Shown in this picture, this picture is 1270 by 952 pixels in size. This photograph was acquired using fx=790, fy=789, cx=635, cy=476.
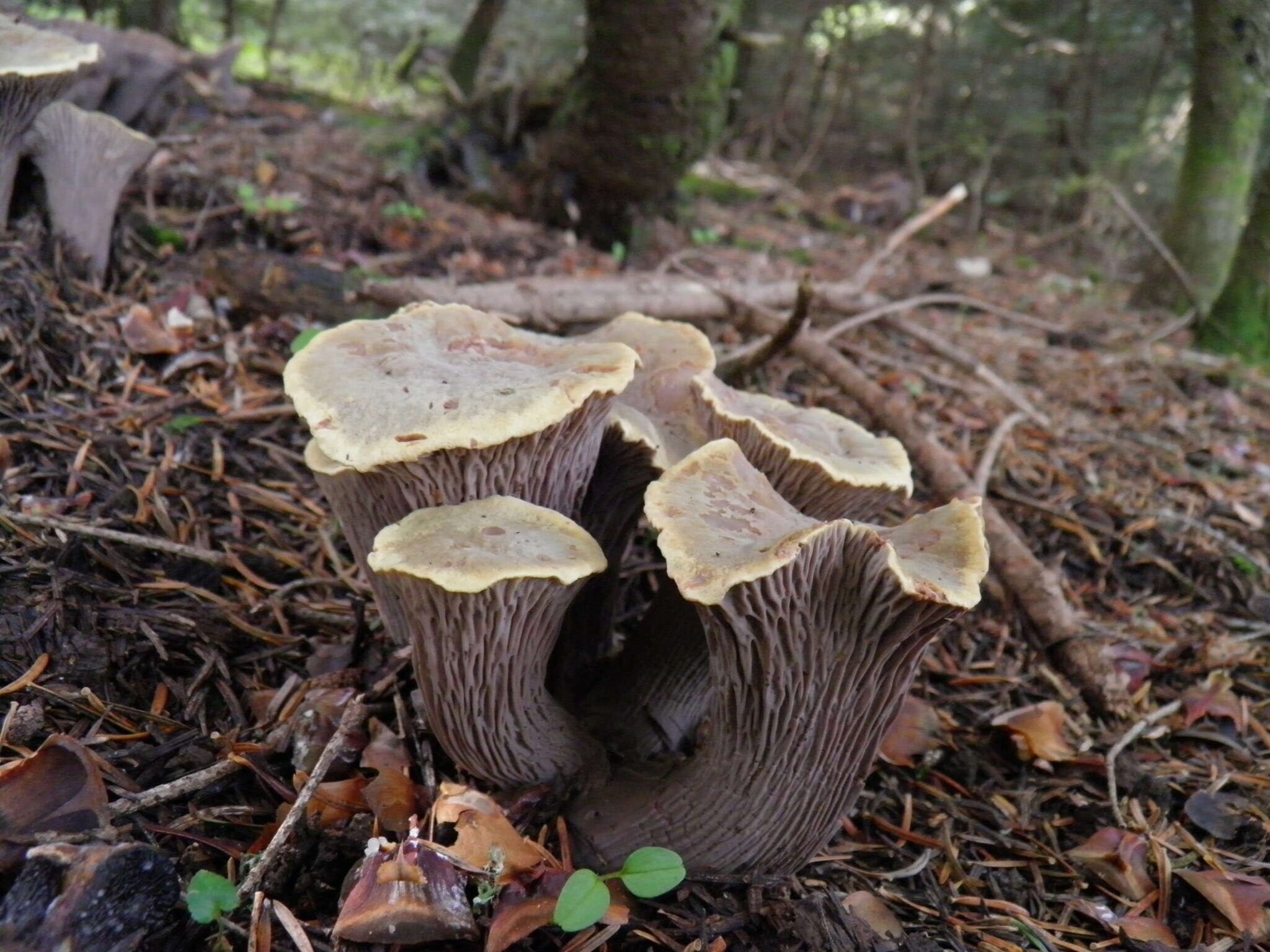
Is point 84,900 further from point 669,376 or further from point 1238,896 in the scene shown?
point 1238,896

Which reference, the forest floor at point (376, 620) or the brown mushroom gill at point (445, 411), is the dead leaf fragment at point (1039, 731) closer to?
the forest floor at point (376, 620)

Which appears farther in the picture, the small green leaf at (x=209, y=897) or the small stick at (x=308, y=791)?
the small stick at (x=308, y=791)

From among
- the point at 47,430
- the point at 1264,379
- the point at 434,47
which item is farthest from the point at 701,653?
the point at 434,47

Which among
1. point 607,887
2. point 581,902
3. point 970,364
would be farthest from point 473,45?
point 581,902

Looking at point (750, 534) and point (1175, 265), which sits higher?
point (1175, 265)

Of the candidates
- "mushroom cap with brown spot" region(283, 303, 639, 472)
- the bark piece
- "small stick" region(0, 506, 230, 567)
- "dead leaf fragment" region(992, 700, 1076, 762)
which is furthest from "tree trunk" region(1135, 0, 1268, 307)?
the bark piece

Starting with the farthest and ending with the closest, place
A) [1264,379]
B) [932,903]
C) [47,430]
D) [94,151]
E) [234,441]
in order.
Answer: [1264,379], [94,151], [234,441], [47,430], [932,903]

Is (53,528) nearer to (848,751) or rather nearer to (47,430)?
(47,430)

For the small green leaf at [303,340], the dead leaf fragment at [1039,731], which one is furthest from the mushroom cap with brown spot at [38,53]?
the dead leaf fragment at [1039,731]
